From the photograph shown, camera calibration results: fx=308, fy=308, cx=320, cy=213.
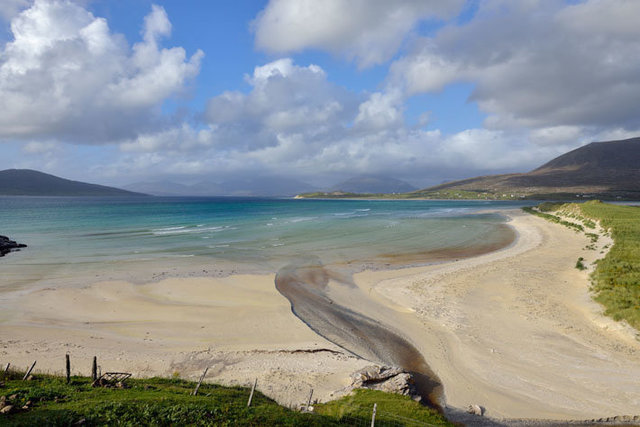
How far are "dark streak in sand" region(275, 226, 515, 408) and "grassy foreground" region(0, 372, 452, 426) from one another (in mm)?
3143

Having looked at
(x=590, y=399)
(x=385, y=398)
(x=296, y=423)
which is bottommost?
(x=590, y=399)

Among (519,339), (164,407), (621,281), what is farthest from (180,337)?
(621,281)

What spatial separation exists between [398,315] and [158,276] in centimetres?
2134

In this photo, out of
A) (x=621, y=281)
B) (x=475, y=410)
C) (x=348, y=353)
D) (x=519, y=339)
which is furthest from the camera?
(x=621, y=281)

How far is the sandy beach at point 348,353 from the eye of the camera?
1217 centimetres

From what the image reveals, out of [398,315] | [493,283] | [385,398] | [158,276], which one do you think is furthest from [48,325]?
[493,283]

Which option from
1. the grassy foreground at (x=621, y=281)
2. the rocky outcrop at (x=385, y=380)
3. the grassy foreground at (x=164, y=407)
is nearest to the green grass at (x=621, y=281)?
the grassy foreground at (x=621, y=281)

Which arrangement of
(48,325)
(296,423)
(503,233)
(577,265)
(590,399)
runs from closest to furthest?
(296,423)
(590,399)
(48,325)
(577,265)
(503,233)

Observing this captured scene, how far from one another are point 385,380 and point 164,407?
7.79 metres

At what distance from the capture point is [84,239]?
48.1 metres

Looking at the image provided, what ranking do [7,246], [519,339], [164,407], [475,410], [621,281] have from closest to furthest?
[164,407] < [475,410] < [519,339] < [621,281] < [7,246]

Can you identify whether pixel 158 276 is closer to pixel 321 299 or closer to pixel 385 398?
pixel 321 299

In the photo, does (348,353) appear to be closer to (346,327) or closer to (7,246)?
(346,327)

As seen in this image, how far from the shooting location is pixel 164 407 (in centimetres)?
858
